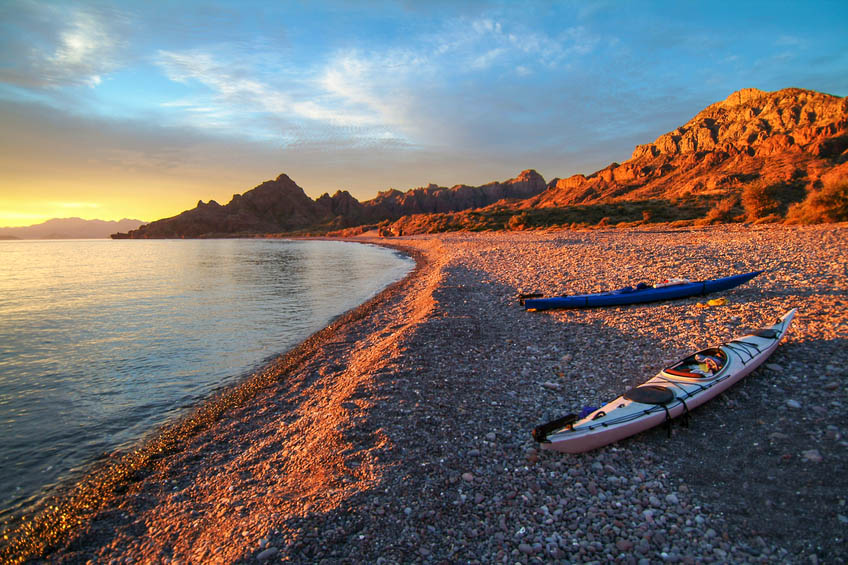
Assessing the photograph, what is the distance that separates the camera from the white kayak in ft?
18.1

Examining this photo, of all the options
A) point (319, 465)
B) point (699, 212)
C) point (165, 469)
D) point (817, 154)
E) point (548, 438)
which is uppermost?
point (817, 154)

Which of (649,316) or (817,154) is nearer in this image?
Result: (649,316)

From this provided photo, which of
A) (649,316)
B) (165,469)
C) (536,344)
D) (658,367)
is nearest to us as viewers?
(165,469)

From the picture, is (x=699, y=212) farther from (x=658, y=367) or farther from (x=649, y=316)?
(x=658, y=367)

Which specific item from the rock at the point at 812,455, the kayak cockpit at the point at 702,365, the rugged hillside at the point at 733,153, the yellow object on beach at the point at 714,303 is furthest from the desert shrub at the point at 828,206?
the rugged hillside at the point at 733,153

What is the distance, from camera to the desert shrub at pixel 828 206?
90.4ft

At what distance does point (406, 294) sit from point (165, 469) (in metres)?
14.3

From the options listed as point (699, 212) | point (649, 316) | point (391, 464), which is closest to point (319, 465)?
point (391, 464)

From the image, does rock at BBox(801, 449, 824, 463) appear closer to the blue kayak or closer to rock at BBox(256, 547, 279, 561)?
rock at BBox(256, 547, 279, 561)

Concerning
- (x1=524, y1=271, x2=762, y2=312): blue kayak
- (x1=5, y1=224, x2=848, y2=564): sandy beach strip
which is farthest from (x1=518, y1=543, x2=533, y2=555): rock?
(x1=524, y1=271, x2=762, y2=312): blue kayak

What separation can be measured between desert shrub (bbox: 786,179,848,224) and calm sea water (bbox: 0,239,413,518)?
32.2m

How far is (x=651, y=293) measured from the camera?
12.7 m

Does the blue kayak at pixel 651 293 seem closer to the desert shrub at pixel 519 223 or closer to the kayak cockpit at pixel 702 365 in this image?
the kayak cockpit at pixel 702 365

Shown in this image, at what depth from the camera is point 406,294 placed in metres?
20.3
